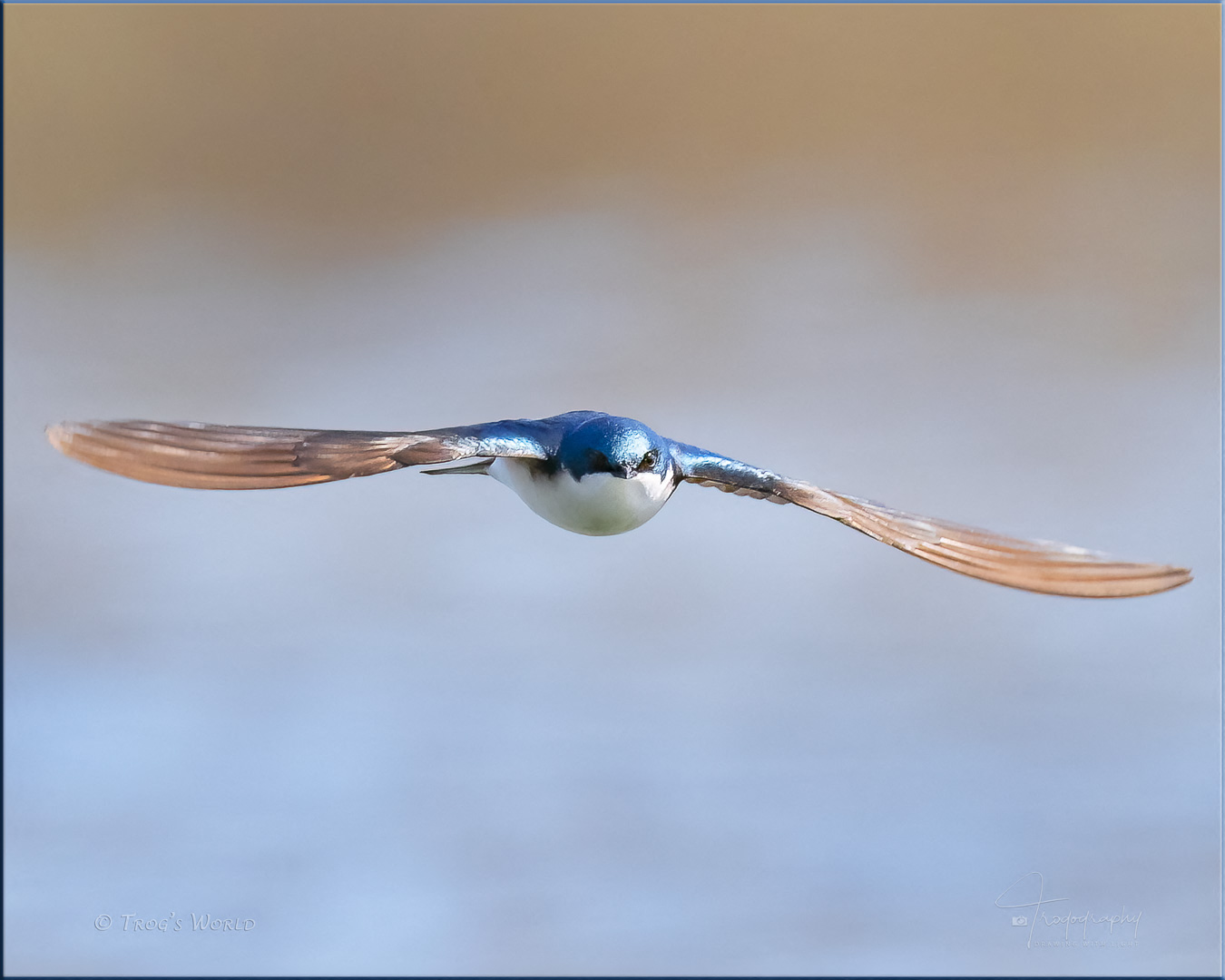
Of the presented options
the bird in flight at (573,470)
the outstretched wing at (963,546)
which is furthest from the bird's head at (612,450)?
the outstretched wing at (963,546)

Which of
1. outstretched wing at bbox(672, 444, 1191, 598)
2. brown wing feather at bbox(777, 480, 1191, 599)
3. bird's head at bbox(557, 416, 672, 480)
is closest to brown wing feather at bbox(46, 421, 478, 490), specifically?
bird's head at bbox(557, 416, 672, 480)

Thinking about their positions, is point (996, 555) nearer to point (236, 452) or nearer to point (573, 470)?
point (573, 470)

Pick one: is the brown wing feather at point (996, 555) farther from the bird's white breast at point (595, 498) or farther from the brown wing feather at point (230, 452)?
the brown wing feather at point (230, 452)

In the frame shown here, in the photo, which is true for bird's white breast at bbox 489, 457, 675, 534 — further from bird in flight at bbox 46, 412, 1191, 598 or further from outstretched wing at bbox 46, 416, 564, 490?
outstretched wing at bbox 46, 416, 564, 490

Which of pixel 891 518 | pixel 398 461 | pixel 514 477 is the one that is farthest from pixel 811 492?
pixel 398 461

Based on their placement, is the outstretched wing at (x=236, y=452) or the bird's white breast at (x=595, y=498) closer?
the outstretched wing at (x=236, y=452)

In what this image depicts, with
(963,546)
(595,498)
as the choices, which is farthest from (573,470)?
(963,546)
